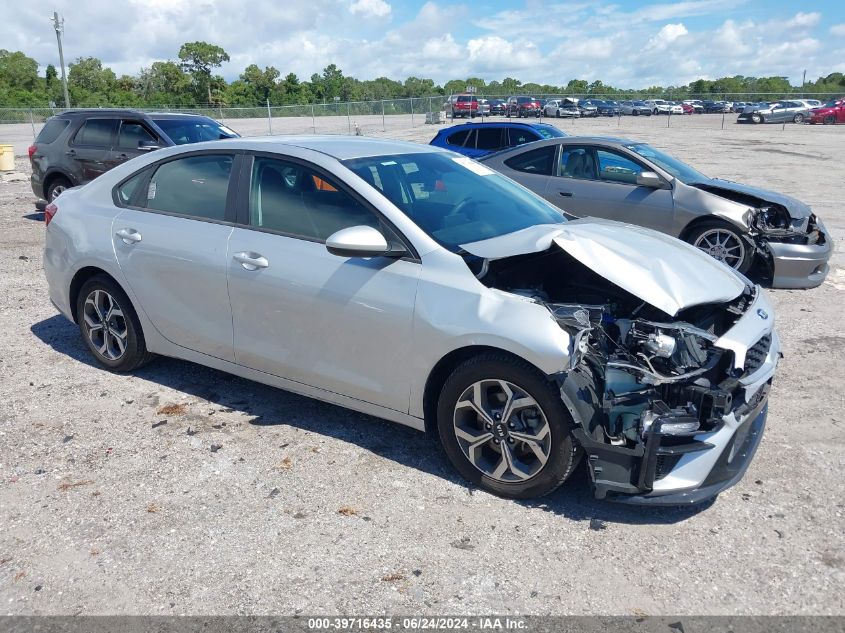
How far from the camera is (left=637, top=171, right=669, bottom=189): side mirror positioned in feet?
27.9

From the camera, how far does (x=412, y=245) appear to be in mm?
3762

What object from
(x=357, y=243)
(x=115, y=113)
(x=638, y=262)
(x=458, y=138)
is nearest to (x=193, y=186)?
(x=357, y=243)

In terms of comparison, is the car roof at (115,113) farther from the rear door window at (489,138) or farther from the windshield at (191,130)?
the rear door window at (489,138)

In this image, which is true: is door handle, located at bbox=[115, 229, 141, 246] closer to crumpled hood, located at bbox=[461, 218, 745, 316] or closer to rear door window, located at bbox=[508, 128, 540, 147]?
crumpled hood, located at bbox=[461, 218, 745, 316]

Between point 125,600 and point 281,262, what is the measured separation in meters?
1.93

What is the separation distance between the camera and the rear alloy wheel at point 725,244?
7.91 meters

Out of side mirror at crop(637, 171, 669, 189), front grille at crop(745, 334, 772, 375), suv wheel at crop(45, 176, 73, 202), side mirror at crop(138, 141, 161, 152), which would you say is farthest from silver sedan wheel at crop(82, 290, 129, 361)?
suv wheel at crop(45, 176, 73, 202)

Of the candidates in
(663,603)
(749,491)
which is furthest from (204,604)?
(749,491)

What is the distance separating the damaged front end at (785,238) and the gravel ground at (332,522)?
103 inches

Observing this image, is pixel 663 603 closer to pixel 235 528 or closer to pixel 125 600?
pixel 235 528

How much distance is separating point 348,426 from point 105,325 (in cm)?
205

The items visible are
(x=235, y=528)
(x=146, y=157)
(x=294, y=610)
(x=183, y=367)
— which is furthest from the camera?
(x=183, y=367)

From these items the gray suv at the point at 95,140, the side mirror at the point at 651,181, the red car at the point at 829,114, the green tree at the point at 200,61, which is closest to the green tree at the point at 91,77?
the green tree at the point at 200,61

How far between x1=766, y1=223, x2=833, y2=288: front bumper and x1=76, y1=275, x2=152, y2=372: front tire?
6.25 m
